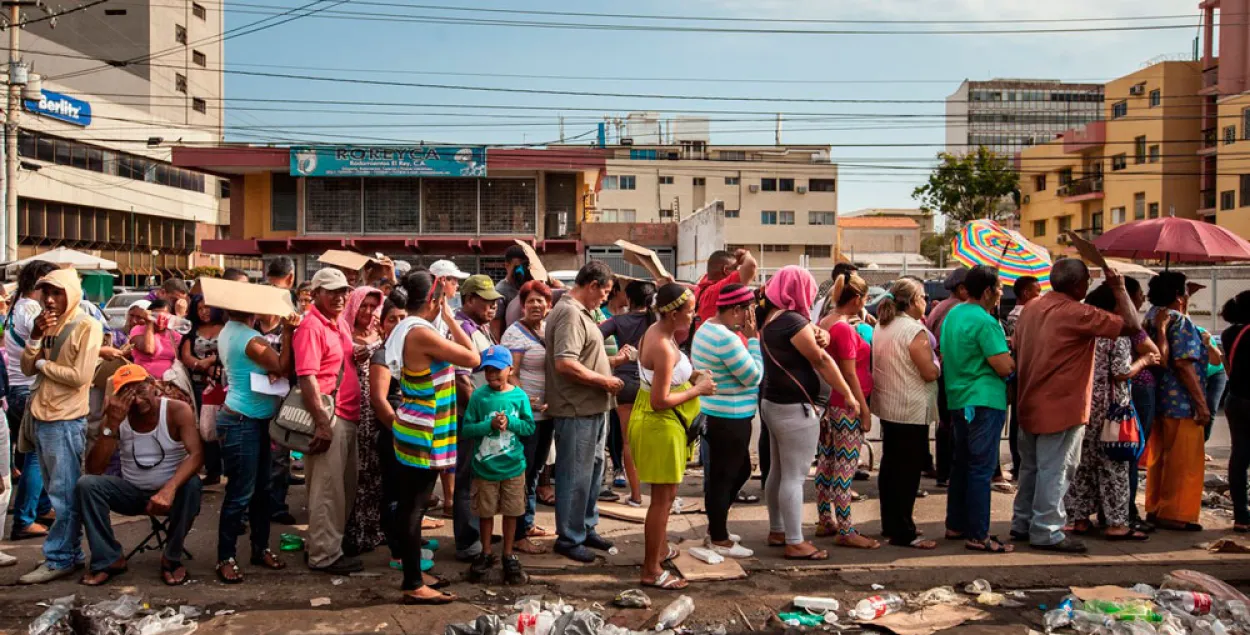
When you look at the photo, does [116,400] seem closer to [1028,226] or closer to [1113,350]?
[1113,350]

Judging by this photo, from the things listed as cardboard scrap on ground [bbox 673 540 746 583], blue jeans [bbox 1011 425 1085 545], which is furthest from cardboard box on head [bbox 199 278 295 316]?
blue jeans [bbox 1011 425 1085 545]

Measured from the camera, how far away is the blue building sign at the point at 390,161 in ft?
86.7

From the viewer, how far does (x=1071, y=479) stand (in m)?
6.82

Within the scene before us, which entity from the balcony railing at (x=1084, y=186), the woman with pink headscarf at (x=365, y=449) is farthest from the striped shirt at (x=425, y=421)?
the balcony railing at (x=1084, y=186)

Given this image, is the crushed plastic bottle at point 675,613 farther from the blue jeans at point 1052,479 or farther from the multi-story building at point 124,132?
the multi-story building at point 124,132

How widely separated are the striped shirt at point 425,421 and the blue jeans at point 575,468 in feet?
3.23

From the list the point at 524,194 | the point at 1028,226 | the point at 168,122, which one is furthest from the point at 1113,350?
the point at 168,122

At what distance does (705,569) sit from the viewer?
605 centimetres

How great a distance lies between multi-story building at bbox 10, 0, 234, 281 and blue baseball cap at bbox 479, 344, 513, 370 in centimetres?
3895

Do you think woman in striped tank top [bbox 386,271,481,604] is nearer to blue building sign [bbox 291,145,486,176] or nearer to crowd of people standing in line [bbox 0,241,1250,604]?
crowd of people standing in line [bbox 0,241,1250,604]

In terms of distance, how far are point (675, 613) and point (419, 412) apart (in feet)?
6.06

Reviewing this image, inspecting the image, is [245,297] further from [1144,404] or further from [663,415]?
[1144,404]

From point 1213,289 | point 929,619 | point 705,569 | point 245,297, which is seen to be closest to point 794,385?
point 705,569

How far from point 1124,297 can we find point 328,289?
17.4 ft
